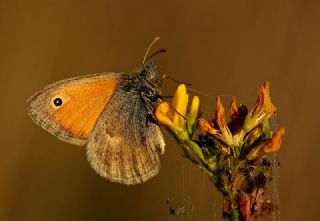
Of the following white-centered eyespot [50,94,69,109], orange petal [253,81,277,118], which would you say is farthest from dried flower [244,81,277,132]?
white-centered eyespot [50,94,69,109]

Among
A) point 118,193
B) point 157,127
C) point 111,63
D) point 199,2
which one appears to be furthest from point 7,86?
point 157,127

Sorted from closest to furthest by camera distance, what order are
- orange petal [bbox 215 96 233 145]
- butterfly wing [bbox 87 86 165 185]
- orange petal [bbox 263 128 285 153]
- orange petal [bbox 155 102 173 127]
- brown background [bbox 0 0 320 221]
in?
orange petal [bbox 263 128 285 153] → orange petal [bbox 215 96 233 145] → orange petal [bbox 155 102 173 127] → butterfly wing [bbox 87 86 165 185] → brown background [bbox 0 0 320 221]

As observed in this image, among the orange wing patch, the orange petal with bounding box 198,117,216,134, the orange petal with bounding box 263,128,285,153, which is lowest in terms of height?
the orange petal with bounding box 263,128,285,153

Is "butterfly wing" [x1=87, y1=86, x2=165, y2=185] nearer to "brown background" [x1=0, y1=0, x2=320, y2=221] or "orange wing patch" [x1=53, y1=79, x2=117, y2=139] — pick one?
"orange wing patch" [x1=53, y1=79, x2=117, y2=139]

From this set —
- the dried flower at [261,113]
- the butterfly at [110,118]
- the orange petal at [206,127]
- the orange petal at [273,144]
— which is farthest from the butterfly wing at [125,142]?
the orange petal at [273,144]

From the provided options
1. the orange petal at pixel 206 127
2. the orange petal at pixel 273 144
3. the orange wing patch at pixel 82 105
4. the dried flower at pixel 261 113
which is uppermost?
the orange wing patch at pixel 82 105

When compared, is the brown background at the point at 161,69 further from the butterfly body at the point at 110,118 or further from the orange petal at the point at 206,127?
the orange petal at the point at 206,127

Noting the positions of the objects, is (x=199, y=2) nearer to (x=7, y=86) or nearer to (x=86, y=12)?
(x=86, y=12)

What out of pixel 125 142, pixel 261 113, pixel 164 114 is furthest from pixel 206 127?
pixel 125 142

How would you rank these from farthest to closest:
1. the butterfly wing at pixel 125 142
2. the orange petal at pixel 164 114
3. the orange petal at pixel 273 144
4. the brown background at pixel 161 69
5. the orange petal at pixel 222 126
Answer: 1. the brown background at pixel 161 69
2. the butterfly wing at pixel 125 142
3. the orange petal at pixel 164 114
4. the orange petal at pixel 222 126
5. the orange petal at pixel 273 144

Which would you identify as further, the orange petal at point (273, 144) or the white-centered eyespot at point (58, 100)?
the white-centered eyespot at point (58, 100)
